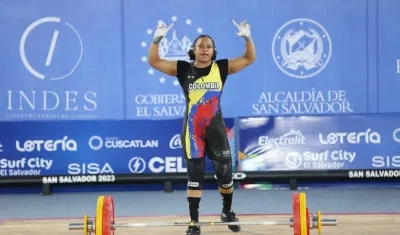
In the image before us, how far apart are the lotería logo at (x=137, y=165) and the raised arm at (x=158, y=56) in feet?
12.9

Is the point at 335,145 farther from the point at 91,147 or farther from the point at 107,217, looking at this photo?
the point at 107,217

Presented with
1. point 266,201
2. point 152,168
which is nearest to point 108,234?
point 266,201

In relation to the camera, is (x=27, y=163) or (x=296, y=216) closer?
(x=296, y=216)

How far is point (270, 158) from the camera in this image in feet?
31.7

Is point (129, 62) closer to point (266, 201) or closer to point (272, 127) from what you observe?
point (272, 127)

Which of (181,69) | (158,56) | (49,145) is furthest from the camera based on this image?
(49,145)

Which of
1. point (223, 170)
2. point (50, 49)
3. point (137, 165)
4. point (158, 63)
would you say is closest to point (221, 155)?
point (223, 170)

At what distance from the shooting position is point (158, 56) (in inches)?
231

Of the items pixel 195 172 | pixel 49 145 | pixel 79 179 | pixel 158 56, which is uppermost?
pixel 158 56

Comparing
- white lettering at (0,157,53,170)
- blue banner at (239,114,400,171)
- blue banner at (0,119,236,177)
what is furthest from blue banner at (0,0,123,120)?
blue banner at (239,114,400,171)

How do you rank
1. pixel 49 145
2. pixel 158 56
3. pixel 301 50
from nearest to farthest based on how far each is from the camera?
pixel 158 56, pixel 49 145, pixel 301 50

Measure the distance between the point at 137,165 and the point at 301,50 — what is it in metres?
2.71

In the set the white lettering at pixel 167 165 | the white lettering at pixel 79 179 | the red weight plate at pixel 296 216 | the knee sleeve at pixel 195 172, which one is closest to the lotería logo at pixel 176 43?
the white lettering at pixel 167 165

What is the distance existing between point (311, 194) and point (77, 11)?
3947 millimetres
